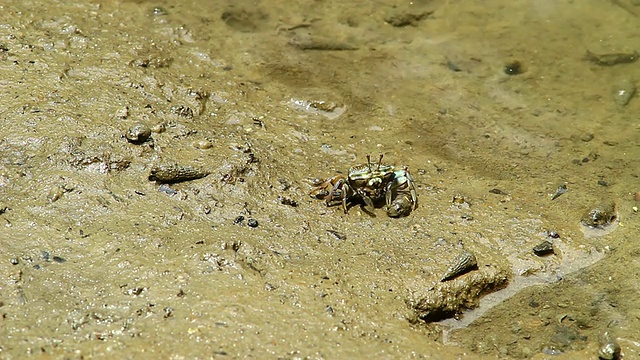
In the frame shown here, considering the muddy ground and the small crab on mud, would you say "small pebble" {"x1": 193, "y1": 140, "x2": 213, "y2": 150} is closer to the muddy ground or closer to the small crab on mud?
the muddy ground

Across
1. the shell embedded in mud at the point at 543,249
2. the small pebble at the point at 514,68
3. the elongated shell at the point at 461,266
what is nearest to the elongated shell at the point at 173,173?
the elongated shell at the point at 461,266

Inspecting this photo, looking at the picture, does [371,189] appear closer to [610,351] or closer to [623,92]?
[610,351]

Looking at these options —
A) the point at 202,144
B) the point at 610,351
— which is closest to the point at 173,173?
the point at 202,144

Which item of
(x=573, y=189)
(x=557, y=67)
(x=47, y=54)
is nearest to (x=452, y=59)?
(x=557, y=67)

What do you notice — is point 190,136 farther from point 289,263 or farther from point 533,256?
point 533,256

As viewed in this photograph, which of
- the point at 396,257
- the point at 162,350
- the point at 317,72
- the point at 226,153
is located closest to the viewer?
the point at 162,350
